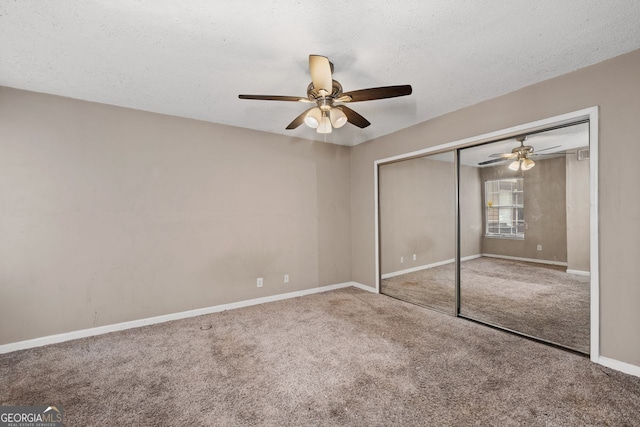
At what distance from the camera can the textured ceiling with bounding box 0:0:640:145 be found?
5.53 feet

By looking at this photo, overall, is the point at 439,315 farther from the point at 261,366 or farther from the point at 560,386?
the point at 261,366

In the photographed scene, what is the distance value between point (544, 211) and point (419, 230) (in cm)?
159

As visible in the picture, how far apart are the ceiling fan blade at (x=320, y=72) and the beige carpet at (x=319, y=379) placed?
2.22 meters

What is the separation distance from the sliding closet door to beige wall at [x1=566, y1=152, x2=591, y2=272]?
3.67ft

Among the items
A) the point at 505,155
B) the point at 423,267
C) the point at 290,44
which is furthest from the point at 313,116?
the point at 423,267

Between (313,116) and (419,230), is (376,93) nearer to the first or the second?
(313,116)

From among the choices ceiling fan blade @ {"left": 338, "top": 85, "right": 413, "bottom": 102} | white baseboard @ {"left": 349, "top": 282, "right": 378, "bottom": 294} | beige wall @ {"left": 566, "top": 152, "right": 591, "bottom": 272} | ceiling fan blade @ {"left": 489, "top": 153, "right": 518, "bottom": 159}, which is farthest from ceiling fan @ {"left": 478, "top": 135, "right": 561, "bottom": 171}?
white baseboard @ {"left": 349, "top": 282, "right": 378, "bottom": 294}

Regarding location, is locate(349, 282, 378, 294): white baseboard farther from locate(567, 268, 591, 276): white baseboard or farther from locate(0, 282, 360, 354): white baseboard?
locate(567, 268, 591, 276): white baseboard

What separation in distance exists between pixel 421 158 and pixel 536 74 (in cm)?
155

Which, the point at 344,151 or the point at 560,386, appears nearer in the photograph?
the point at 560,386

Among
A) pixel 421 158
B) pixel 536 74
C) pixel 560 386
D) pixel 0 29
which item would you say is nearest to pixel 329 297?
pixel 421 158

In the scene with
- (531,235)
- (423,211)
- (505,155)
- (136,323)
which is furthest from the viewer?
(423,211)

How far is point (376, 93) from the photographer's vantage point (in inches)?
83.3

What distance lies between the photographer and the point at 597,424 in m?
1.63
